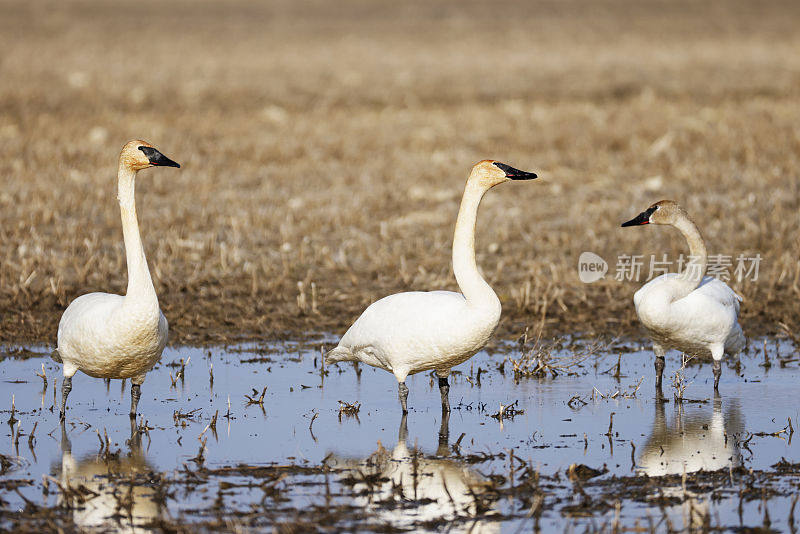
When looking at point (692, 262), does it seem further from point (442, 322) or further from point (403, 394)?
point (403, 394)

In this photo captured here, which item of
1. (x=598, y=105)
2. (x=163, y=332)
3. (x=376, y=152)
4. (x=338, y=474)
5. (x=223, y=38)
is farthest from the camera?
(x=223, y=38)

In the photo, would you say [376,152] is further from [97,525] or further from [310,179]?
[97,525]

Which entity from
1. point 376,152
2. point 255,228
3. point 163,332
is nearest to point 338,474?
point 163,332

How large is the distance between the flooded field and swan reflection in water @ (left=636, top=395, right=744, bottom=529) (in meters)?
0.02

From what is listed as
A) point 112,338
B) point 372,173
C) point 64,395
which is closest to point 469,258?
point 112,338

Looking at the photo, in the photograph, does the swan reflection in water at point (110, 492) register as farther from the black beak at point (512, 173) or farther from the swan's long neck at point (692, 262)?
the swan's long neck at point (692, 262)

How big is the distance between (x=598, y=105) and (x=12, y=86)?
12.8 metres

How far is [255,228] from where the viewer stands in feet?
44.3

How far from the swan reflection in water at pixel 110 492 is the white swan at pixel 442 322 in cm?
175

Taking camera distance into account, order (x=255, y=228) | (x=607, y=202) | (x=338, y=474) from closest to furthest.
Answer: (x=338, y=474)
(x=255, y=228)
(x=607, y=202)

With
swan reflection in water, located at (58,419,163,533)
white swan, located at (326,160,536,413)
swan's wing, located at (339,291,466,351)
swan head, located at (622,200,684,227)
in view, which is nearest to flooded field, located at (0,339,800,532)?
swan reflection in water, located at (58,419,163,533)

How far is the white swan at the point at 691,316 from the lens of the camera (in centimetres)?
838

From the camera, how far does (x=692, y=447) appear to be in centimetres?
678

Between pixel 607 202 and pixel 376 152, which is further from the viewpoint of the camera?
pixel 376 152
